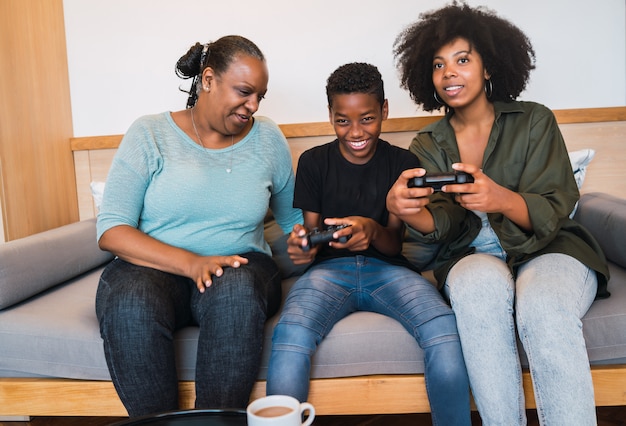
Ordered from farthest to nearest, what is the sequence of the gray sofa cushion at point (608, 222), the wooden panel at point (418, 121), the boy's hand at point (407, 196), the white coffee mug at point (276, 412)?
the wooden panel at point (418, 121) < the gray sofa cushion at point (608, 222) < the boy's hand at point (407, 196) < the white coffee mug at point (276, 412)

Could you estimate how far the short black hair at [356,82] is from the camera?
1304mm

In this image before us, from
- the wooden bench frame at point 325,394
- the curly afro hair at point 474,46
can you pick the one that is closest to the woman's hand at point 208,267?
the wooden bench frame at point 325,394

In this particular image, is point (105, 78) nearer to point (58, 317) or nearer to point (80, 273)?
point (80, 273)

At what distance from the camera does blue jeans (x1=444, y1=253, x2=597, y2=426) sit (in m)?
1.00

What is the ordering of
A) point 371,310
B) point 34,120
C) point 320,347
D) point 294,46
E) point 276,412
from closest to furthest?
1. point 276,412
2. point 320,347
3. point 371,310
4. point 34,120
5. point 294,46

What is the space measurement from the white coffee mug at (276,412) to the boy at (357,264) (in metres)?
0.39

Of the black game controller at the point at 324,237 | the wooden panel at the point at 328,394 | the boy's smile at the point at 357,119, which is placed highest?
the boy's smile at the point at 357,119

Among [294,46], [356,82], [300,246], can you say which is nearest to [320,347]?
[300,246]

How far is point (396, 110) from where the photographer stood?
1.93m

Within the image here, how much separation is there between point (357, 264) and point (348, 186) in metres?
0.20

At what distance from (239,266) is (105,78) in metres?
1.16

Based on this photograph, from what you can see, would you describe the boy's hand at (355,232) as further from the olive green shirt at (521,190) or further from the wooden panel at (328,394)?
the wooden panel at (328,394)

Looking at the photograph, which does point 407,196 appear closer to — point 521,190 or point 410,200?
point 410,200

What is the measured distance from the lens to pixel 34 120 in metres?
1.83
